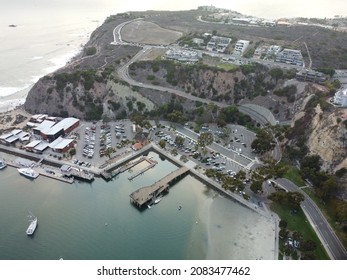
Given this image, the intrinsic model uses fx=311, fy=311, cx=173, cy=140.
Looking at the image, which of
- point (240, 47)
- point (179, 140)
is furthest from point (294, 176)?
point (240, 47)

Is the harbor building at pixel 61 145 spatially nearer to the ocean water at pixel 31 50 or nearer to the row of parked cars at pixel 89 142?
the row of parked cars at pixel 89 142

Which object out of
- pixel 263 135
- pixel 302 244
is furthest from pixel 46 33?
pixel 302 244

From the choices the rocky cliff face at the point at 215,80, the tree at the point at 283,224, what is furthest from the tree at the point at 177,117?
the tree at the point at 283,224

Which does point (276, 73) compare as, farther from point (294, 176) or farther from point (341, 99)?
point (294, 176)

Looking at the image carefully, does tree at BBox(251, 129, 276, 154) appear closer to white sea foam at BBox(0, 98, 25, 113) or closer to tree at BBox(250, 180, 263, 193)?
tree at BBox(250, 180, 263, 193)

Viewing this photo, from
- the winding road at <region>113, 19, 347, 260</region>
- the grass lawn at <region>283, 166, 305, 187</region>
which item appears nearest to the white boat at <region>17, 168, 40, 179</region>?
the winding road at <region>113, 19, 347, 260</region>

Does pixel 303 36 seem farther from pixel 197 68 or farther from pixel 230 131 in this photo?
pixel 230 131

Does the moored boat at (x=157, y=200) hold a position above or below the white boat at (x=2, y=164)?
above
